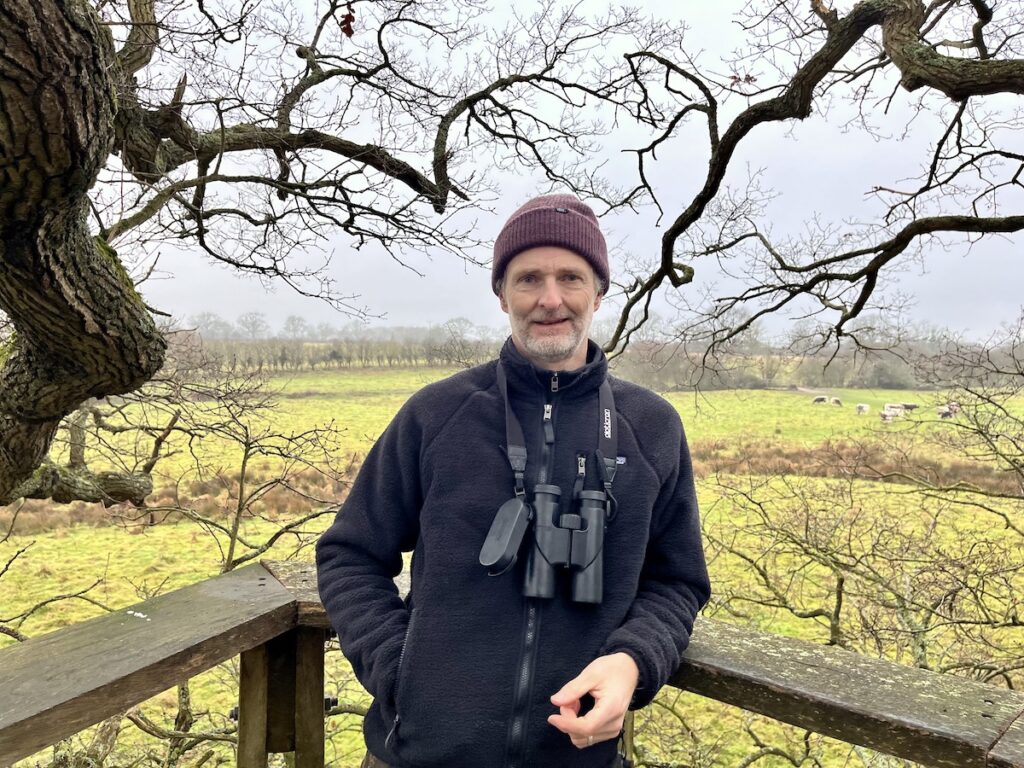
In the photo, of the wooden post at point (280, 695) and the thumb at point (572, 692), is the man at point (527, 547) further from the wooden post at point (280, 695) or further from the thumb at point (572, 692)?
the wooden post at point (280, 695)

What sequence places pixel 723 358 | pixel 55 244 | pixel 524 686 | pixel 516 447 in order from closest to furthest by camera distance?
pixel 524 686, pixel 516 447, pixel 55 244, pixel 723 358

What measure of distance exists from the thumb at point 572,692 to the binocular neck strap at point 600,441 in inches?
13.2

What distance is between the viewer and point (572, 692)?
1.03 m

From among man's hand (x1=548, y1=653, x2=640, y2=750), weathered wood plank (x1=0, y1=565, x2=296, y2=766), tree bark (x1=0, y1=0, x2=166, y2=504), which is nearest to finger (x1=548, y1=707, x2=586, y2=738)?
man's hand (x1=548, y1=653, x2=640, y2=750)

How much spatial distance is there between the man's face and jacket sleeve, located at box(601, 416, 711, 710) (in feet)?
0.99

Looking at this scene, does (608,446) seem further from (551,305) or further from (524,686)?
(524,686)

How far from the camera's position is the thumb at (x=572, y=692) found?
3.37 feet

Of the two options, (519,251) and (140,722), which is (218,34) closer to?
(519,251)

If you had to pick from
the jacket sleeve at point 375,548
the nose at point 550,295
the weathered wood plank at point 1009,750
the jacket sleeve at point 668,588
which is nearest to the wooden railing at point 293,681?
the weathered wood plank at point 1009,750

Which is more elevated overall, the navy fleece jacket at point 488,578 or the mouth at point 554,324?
the mouth at point 554,324

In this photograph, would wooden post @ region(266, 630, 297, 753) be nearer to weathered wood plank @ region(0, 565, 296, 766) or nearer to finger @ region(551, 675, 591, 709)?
weathered wood plank @ region(0, 565, 296, 766)

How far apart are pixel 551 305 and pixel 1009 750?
3.61 feet

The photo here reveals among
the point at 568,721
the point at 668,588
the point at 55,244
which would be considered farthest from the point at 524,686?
the point at 55,244

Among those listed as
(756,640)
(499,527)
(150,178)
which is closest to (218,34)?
(150,178)
